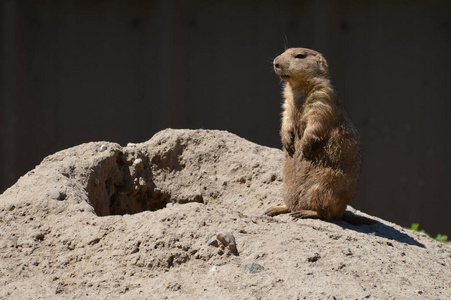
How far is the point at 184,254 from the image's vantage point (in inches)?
122

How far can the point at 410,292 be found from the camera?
298 centimetres

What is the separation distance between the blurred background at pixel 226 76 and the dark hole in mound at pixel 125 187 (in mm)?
1928

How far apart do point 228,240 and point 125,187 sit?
187 cm

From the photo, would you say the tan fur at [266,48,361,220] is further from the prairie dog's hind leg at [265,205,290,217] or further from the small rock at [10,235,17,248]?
the small rock at [10,235,17,248]

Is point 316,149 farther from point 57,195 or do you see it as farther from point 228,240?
point 57,195

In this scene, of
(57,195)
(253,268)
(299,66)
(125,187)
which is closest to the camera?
(253,268)

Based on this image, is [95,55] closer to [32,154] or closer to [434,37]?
[32,154]

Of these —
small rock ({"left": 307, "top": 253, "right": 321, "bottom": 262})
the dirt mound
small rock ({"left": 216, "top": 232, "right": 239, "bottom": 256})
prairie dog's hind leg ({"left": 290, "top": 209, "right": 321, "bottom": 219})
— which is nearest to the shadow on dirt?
the dirt mound

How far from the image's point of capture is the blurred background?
6.83 m

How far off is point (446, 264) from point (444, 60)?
3778 mm

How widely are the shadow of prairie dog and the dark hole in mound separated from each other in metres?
1.06

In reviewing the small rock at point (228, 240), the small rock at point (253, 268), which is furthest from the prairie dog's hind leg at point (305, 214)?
the small rock at point (253, 268)

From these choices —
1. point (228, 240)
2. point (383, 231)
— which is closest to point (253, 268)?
point (228, 240)

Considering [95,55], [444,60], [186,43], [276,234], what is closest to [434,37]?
[444,60]
